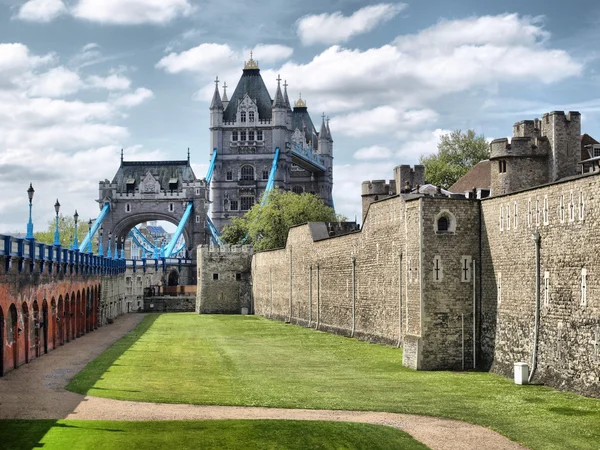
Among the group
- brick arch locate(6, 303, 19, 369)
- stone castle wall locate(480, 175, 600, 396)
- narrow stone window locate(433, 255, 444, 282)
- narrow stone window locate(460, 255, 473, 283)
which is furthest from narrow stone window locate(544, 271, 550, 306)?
brick arch locate(6, 303, 19, 369)

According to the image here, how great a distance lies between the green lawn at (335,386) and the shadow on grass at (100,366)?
3cm

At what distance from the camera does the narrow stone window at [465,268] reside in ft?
97.4

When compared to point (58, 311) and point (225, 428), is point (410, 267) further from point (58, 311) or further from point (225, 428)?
point (58, 311)

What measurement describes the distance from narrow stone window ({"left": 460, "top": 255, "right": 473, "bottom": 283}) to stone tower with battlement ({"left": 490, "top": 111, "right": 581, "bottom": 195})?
42.9 feet

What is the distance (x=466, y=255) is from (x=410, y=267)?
185 cm

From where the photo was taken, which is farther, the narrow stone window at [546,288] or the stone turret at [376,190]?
the stone turret at [376,190]

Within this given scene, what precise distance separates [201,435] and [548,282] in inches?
441

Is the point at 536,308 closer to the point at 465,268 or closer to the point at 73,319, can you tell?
the point at 465,268

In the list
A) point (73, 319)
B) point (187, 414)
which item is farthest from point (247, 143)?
point (187, 414)

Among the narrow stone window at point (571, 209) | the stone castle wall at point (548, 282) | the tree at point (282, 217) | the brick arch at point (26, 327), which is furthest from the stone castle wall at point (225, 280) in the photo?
the narrow stone window at point (571, 209)

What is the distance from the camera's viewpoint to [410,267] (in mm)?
30359

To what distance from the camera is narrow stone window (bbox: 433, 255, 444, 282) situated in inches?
1163

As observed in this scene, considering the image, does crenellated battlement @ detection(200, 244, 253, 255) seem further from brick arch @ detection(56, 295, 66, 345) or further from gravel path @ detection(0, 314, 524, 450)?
gravel path @ detection(0, 314, 524, 450)

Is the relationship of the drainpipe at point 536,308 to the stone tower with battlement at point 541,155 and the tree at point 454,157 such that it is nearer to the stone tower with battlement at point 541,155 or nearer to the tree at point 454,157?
the stone tower with battlement at point 541,155
